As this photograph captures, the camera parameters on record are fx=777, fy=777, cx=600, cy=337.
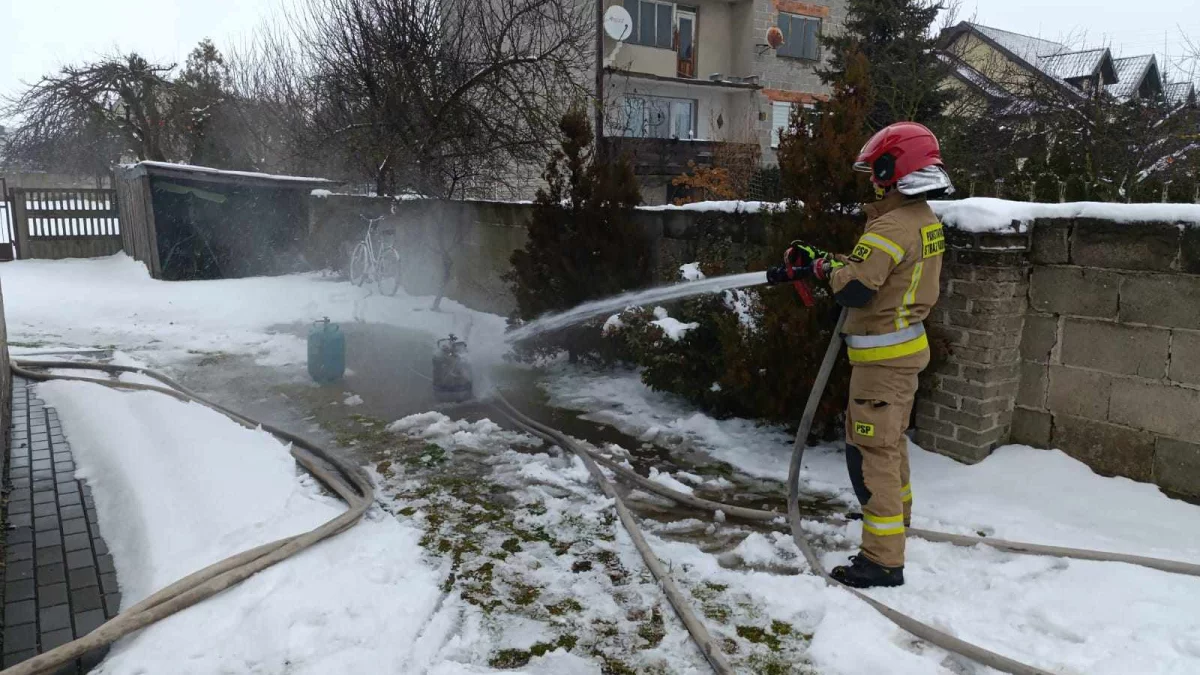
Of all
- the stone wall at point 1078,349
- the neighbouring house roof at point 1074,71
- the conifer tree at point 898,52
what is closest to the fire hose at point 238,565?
the stone wall at point 1078,349

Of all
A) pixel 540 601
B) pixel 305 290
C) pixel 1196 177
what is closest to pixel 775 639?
pixel 540 601

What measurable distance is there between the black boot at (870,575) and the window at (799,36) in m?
25.2

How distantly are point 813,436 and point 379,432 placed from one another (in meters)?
3.12

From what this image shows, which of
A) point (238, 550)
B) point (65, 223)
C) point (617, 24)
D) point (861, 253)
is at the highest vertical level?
point (617, 24)

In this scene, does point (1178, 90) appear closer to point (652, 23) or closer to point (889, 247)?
point (652, 23)

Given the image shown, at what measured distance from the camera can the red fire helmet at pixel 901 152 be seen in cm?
345

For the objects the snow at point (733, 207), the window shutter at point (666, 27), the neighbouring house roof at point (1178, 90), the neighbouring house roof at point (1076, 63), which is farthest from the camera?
the window shutter at point (666, 27)

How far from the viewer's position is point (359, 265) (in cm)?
1231

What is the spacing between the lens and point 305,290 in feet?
40.0

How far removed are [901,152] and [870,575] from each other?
1.89m

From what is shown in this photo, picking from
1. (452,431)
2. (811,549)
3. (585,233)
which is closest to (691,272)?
(585,233)

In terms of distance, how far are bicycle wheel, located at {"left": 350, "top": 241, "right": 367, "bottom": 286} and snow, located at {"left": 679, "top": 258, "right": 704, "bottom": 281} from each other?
22.6 feet

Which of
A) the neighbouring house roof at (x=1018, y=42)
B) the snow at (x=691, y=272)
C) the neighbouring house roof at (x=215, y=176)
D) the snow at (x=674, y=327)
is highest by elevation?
the neighbouring house roof at (x=1018, y=42)

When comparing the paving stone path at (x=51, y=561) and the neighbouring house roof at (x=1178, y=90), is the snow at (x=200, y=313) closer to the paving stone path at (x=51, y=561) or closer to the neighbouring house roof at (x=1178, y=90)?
the paving stone path at (x=51, y=561)
